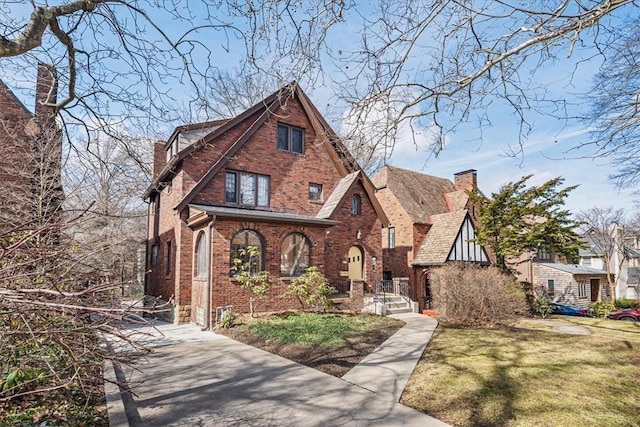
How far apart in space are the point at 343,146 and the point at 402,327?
8.93m

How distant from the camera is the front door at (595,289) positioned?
109 feet

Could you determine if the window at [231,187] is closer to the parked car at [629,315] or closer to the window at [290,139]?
Result: the window at [290,139]

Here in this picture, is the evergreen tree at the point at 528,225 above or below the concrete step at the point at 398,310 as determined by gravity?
above

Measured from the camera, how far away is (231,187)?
15609mm

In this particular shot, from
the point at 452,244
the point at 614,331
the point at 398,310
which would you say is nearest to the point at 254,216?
the point at 398,310

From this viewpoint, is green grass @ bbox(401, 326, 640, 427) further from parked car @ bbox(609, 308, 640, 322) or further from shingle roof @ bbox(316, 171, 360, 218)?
parked car @ bbox(609, 308, 640, 322)

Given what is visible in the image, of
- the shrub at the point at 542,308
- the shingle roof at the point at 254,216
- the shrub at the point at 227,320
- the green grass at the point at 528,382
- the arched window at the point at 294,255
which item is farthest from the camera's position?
the shrub at the point at 542,308

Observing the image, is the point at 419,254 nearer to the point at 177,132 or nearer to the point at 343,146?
the point at 177,132

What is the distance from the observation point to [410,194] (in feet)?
81.5

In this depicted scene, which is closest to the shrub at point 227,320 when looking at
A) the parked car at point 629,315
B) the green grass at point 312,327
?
the green grass at point 312,327

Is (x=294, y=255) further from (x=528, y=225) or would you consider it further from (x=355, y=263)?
(x=528, y=225)

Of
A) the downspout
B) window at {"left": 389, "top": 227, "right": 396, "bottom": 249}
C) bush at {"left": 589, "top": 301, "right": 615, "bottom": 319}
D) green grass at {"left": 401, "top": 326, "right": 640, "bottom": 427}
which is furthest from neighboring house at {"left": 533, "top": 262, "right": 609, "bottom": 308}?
the downspout

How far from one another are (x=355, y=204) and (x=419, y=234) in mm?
6034

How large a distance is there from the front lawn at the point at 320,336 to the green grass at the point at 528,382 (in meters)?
1.56
